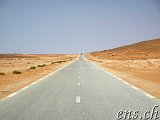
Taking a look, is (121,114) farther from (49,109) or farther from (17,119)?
(17,119)

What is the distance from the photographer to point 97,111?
919cm

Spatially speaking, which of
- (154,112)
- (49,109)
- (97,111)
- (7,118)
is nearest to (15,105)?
(49,109)

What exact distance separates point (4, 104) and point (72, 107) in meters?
2.49

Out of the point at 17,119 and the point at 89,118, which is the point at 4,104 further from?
the point at 89,118

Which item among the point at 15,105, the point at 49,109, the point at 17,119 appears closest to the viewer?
the point at 17,119

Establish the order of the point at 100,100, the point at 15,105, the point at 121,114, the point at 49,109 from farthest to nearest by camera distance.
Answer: the point at 100,100 < the point at 15,105 < the point at 49,109 < the point at 121,114

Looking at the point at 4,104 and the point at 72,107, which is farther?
the point at 4,104

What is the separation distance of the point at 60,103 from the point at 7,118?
301cm

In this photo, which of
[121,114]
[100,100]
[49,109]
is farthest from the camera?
[100,100]

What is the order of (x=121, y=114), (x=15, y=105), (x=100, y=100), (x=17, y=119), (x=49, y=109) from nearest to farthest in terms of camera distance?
(x=17, y=119) → (x=121, y=114) → (x=49, y=109) → (x=15, y=105) → (x=100, y=100)

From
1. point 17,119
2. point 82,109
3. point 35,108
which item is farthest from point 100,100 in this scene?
point 17,119

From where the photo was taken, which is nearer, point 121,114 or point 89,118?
point 89,118

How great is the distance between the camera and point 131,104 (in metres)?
10.5

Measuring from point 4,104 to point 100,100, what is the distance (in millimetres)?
3570
